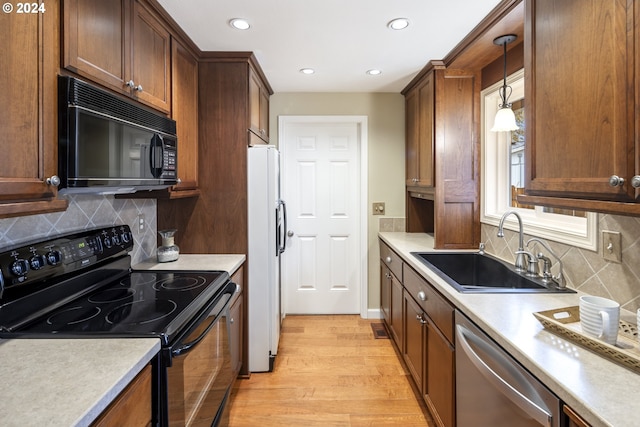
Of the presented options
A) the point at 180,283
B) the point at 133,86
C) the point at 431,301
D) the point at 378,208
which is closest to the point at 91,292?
the point at 180,283

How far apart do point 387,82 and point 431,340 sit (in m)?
2.28

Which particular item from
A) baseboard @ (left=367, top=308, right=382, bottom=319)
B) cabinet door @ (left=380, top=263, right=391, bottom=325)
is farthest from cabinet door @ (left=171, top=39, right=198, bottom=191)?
baseboard @ (left=367, top=308, right=382, bottom=319)

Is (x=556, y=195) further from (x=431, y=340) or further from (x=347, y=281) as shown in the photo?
(x=347, y=281)

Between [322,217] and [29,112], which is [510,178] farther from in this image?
[29,112]

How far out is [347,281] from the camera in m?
3.69

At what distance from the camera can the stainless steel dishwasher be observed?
3.18 ft

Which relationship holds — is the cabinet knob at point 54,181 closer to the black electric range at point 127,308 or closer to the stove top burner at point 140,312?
the black electric range at point 127,308

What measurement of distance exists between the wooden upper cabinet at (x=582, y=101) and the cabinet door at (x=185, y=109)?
6.07 feet

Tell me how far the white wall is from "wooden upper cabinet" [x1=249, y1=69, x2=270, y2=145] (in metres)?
0.23

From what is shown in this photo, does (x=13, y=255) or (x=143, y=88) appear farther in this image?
(x=143, y=88)

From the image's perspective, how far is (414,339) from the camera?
2236 mm

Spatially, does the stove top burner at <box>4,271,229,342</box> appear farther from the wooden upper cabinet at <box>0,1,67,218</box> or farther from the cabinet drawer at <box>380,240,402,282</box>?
the cabinet drawer at <box>380,240,402,282</box>

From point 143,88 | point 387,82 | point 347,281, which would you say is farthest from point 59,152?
point 347,281

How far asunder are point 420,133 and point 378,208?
88 centimetres
